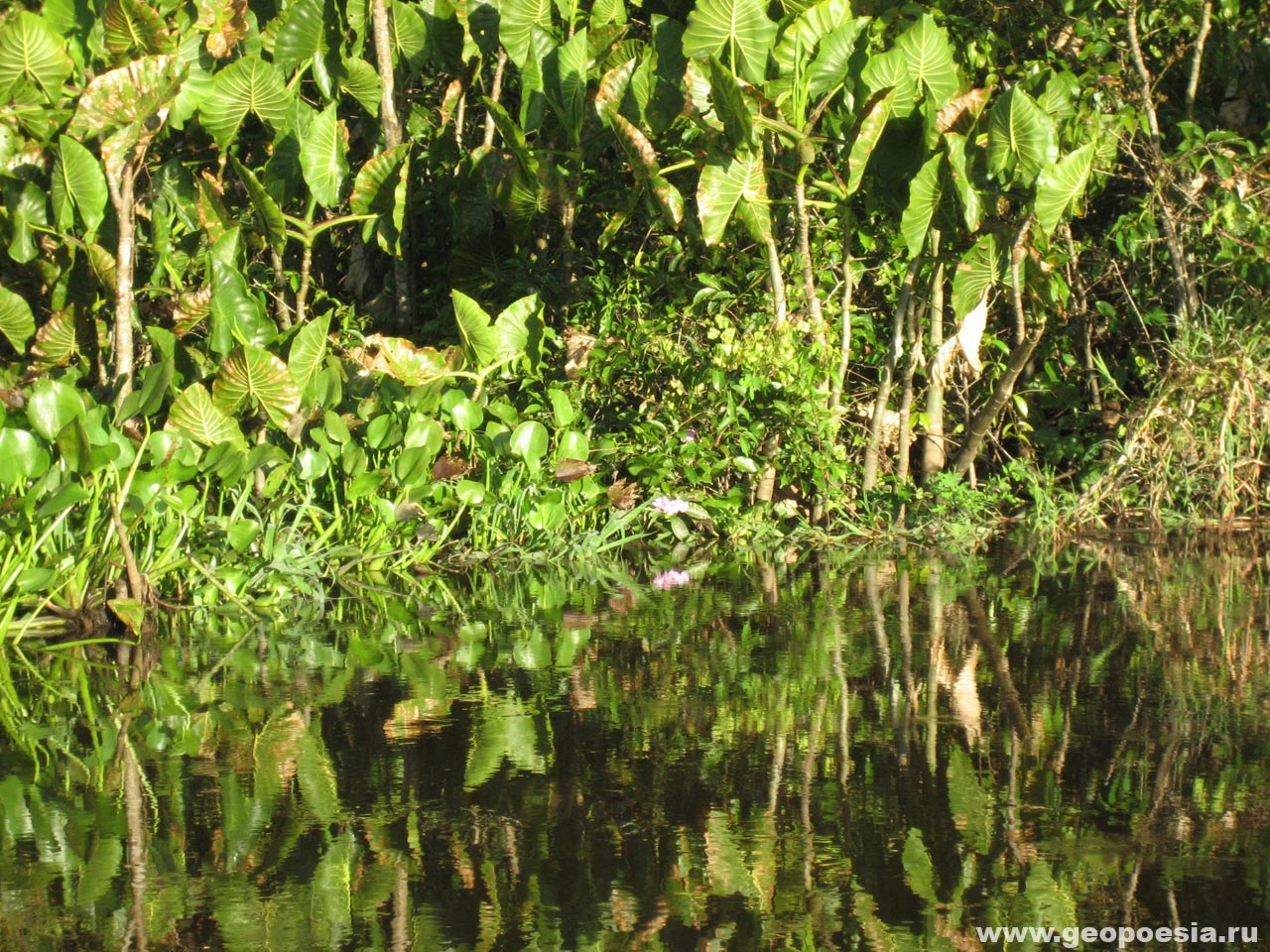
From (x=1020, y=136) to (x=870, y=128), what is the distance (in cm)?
59

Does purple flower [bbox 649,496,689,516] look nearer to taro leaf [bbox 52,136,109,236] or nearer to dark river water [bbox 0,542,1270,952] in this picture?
dark river water [bbox 0,542,1270,952]

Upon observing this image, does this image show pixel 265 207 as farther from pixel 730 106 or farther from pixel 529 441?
pixel 730 106

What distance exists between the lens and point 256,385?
569cm

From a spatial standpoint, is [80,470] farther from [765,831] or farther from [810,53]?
[810,53]

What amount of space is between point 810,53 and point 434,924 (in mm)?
5090

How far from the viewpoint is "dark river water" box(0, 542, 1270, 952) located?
7.23 feet

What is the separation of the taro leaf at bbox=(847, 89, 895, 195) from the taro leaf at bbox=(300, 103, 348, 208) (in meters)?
2.17

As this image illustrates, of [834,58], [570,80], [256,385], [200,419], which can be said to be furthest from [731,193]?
[200,419]

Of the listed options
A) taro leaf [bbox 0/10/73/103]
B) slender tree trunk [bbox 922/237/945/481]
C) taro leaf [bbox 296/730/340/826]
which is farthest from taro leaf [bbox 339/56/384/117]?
taro leaf [bbox 296/730/340/826]

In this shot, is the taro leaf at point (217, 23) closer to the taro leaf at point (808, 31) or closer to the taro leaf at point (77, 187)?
the taro leaf at point (77, 187)

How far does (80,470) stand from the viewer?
456cm

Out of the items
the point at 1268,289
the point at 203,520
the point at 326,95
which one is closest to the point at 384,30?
the point at 326,95

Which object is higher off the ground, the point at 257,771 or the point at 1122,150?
the point at 1122,150

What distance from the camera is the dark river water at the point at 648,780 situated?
221 cm
